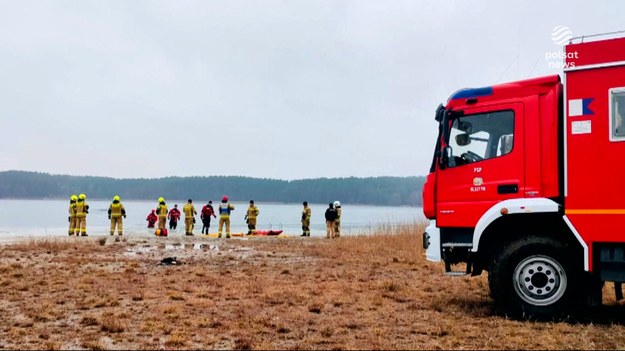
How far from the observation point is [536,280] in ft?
25.4

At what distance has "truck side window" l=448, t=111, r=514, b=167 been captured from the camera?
8031 mm

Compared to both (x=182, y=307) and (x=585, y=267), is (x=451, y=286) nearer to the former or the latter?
(x=585, y=267)

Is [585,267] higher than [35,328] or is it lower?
higher

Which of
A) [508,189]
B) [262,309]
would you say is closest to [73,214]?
[262,309]

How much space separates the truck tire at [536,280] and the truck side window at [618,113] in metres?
1.62

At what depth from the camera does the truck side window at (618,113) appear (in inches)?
284

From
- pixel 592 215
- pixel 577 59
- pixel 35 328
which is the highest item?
pixel 577 59

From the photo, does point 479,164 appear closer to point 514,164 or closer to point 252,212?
point 514,164

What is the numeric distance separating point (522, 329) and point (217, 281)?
627 cm

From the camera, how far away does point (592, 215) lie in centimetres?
729

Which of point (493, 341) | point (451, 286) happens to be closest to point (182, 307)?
point (493, 341)

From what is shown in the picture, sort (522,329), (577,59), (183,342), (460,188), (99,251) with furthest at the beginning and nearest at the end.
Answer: (99,251)
(460,188)
(577,59)
(522,329)
(183,342)

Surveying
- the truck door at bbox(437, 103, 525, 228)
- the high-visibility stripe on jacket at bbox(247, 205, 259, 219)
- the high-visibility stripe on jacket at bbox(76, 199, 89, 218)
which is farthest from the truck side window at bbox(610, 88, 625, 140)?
the high-visibility stripe on jacket at bbox(76, 199, 89, 218)

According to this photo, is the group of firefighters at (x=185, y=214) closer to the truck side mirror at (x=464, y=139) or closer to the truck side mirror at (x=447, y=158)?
the truck side mirror at (x=447, y=158)
